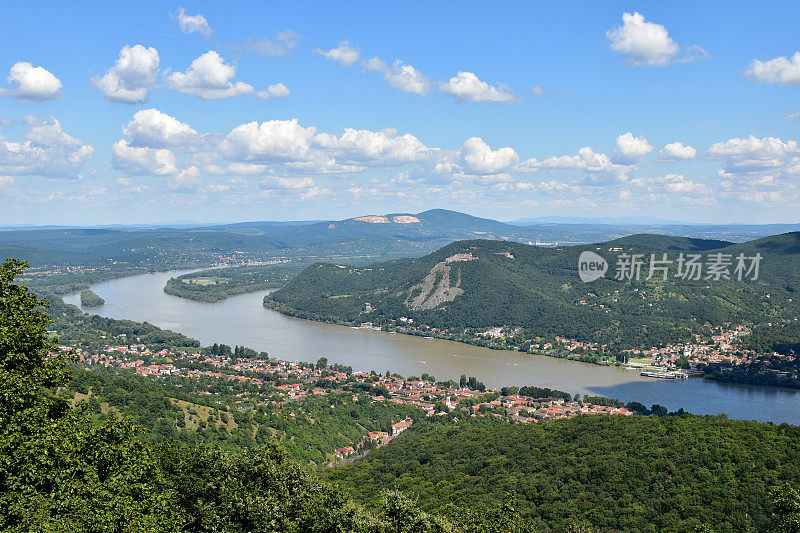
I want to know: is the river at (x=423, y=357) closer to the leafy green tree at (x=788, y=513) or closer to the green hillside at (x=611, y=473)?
the green hillside at (x=611, y=473)

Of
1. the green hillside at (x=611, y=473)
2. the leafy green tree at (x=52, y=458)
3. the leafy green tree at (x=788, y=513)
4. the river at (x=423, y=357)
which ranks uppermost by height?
the leafy green tree at (x=52, y=458)

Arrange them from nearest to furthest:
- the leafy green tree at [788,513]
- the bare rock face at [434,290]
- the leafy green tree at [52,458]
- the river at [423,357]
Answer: the leafy green tree at [52,458] → the leafy green tree at [788,513] → the river at [423,357] → the bare rock face at [434,290]

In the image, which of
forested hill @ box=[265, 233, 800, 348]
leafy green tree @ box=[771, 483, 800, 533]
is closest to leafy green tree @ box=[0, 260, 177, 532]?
leafy green tree @ box=[771, 483, 800, 533]

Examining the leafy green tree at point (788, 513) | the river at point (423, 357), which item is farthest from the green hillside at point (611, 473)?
the river at point (423, 357)

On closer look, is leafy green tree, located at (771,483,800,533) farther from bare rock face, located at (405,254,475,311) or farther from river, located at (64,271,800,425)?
bare rock face, located at (405,254,475,311)

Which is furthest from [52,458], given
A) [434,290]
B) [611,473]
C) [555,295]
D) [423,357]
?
[555,295]

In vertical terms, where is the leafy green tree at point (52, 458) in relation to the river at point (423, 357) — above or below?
above
